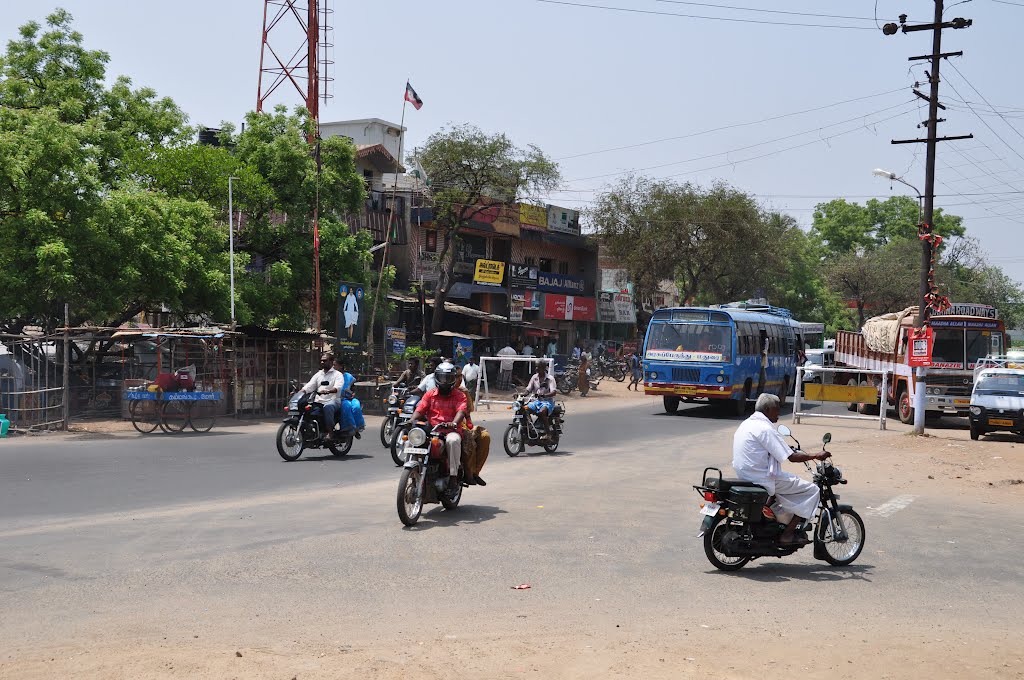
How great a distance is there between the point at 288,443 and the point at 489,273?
3077 cm

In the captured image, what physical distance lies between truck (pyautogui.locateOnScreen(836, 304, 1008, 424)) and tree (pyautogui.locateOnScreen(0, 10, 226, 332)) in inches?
693

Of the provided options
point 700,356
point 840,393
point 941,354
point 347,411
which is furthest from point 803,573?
point 941,354

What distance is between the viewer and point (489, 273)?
46.2m

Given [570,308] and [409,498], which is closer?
[409,498]

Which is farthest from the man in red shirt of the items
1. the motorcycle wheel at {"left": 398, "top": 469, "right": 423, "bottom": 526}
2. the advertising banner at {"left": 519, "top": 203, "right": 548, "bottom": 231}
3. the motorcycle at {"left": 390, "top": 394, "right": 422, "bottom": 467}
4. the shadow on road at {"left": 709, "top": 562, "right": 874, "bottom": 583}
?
the advertising banner at {"left": 519, "top": 203, "right": 548, "bottom": 231}

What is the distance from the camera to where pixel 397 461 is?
15.4m

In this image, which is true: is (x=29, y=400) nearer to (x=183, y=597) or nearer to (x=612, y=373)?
(x=183, y=597)

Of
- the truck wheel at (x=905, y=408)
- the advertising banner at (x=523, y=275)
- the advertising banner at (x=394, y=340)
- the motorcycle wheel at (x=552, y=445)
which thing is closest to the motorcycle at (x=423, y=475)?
the motorcycle wheel at (x=552, y=445)

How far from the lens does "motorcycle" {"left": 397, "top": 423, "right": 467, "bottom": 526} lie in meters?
9.76

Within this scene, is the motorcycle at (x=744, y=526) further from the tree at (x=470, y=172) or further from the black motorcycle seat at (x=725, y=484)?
the tree at (x=470, y=172)

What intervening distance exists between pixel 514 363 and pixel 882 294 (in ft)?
148

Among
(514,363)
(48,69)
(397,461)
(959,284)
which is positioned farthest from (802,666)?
(959,284)

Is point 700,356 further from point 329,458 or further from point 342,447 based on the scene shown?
point 329,458

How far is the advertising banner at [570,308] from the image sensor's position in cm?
5088
